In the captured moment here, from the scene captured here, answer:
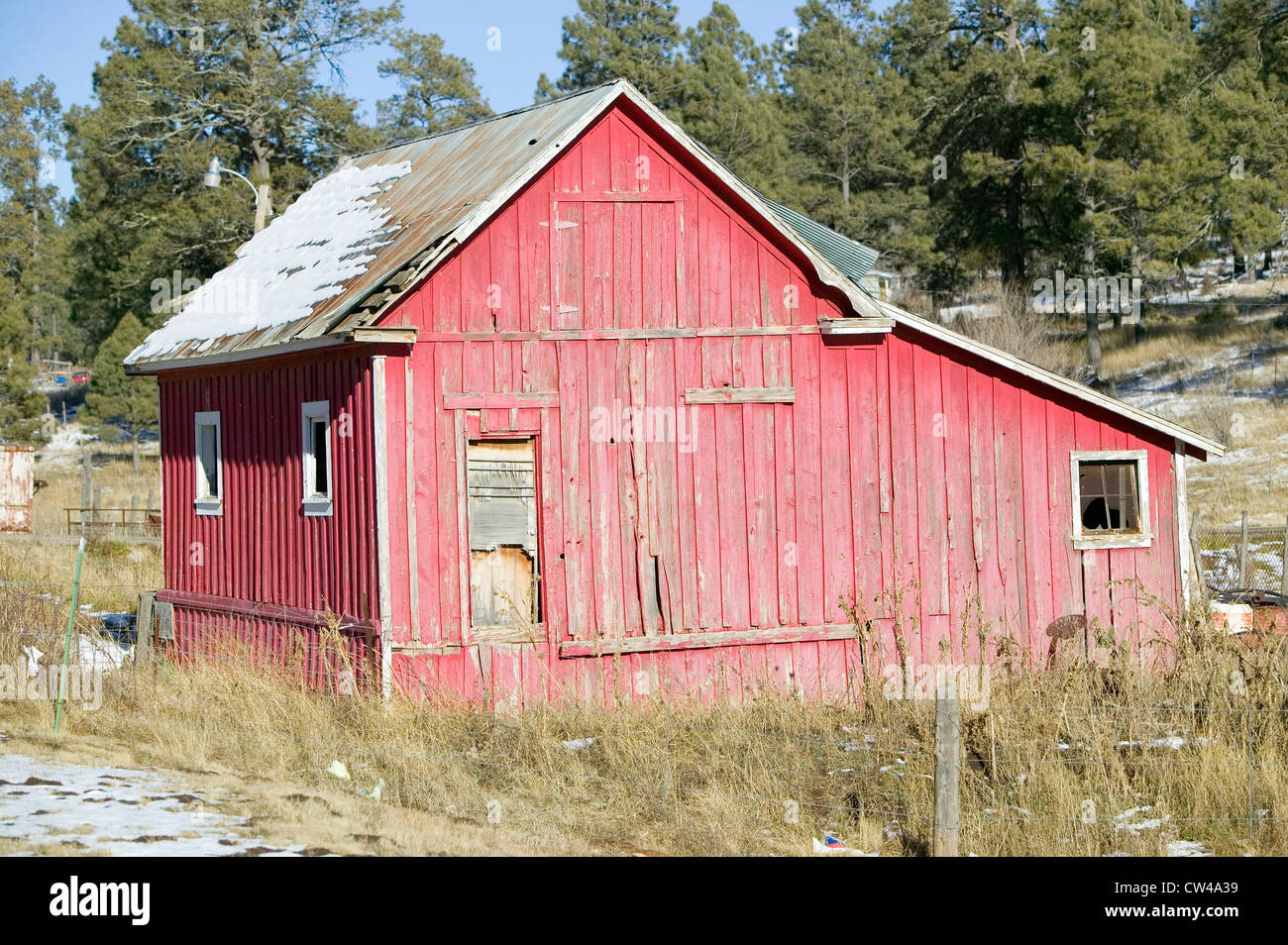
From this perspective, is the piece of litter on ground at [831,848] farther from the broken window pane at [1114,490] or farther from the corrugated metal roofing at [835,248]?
the corrugated metal roofing at [835,248]

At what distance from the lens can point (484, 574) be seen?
12984 millimetres

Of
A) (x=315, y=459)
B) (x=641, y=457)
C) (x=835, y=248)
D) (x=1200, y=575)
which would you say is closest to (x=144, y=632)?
(x=315, y=459)

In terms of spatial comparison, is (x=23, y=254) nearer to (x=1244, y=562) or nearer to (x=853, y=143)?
(x=853, y=143)

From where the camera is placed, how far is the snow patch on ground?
320 inches

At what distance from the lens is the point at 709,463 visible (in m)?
13.6

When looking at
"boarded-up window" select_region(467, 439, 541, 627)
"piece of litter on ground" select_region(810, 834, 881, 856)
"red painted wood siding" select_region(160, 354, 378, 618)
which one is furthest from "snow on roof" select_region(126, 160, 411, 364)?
"piece of litter on ground" select_region(810, 834, 881, 856)

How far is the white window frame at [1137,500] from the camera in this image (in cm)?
1462

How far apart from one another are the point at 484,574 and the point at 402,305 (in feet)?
8.32

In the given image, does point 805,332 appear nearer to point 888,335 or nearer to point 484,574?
point 888,335

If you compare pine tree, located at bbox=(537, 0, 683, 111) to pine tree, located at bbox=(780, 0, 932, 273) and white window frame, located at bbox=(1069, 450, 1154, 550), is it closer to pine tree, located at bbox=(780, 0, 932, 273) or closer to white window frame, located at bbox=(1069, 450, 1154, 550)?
pine tree, located at bbox=(780, 0, 932, 273)

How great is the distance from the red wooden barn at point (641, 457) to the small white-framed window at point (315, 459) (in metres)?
0.04

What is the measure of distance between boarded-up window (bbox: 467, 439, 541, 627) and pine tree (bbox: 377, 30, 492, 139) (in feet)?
135

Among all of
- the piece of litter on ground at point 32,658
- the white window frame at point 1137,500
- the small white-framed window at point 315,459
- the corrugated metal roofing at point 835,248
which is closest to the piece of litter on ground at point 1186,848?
the white window frame at point 1137,500

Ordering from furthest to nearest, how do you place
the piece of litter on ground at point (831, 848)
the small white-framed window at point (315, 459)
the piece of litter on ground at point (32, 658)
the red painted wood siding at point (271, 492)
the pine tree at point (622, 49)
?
1. the pine tree at point (622, 49)
2. the small white-framed window at point (315, 459)
3. the piece of litter on ground at point (32, 658)
4. the red painted wood siding at point (271, 492)
5. the piece of litter on ground at point (831, 848)
